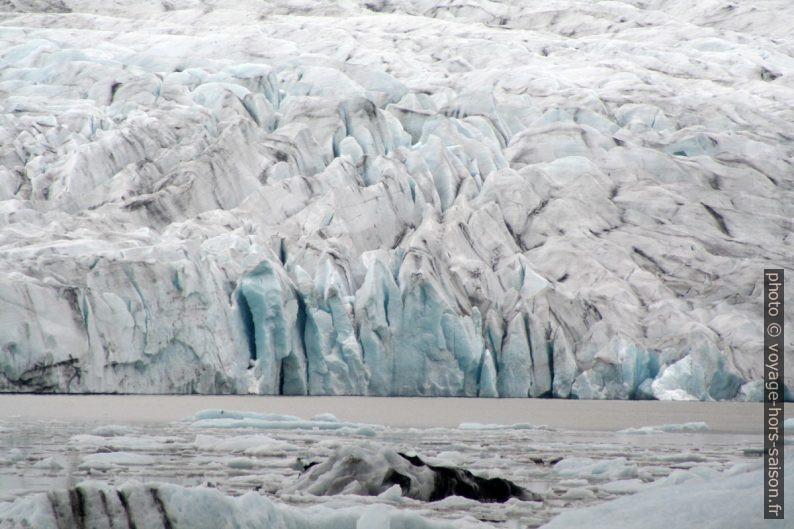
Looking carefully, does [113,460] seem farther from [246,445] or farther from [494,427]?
[494,427]

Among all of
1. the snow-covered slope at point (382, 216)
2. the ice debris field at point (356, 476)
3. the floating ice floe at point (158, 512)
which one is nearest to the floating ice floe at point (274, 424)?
the ice debris field at point (356, 476)

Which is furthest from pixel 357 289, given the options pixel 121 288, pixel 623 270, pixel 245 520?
pixel 245 520

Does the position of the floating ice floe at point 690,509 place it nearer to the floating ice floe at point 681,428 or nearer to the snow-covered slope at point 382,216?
the floating ice floe at point 681,428

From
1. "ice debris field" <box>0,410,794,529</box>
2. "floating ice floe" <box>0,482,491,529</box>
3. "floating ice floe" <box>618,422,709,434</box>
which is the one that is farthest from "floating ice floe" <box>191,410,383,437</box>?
"floating ice floe" <box>0,482,491,529</box>

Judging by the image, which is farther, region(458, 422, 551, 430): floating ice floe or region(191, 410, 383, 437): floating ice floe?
region(458, 422, 551, 430): floating ice floe

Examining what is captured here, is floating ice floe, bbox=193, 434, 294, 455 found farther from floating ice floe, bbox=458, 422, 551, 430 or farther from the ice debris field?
floating ice floe, bbox=458, 422, 551, 430

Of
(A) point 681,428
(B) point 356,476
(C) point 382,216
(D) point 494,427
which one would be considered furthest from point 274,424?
(C) point 382,216

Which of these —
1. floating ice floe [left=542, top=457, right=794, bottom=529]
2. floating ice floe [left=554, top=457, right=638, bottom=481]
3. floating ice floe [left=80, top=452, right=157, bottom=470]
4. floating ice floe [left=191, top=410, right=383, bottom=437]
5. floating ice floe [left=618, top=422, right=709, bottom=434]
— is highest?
floating ice floe [left=542, top=457, right=794, bottom=529]
